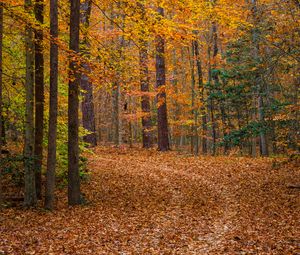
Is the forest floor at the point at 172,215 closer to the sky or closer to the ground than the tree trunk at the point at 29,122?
closer to the ground

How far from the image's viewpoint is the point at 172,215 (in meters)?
11.4

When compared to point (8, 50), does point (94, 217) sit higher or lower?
lower

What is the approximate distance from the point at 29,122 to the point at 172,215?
16.5 ft

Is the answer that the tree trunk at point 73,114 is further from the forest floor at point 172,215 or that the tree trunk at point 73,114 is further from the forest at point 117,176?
the forest floor at point 172,215

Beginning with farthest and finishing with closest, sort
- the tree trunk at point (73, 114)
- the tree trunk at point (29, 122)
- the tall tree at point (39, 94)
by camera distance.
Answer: the tall tree at point (39, 94) → the tree trunk at point (73, 114) → the tree trunk at point (29, 122)

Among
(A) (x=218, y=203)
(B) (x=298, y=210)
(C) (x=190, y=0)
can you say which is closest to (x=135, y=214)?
(A) (x=218, y=203)

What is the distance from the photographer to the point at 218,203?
1270cm

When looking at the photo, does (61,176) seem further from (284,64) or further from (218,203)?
(284,64)

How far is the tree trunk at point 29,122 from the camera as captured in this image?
11.6 m

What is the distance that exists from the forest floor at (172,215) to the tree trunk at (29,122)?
0.75 meters

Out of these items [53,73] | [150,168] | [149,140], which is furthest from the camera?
[149,140]

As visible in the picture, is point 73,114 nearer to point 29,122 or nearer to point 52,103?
point 52,103

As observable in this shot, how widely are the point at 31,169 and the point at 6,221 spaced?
6.23ft

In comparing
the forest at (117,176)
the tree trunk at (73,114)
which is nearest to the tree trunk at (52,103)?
the forest at (117,176)
